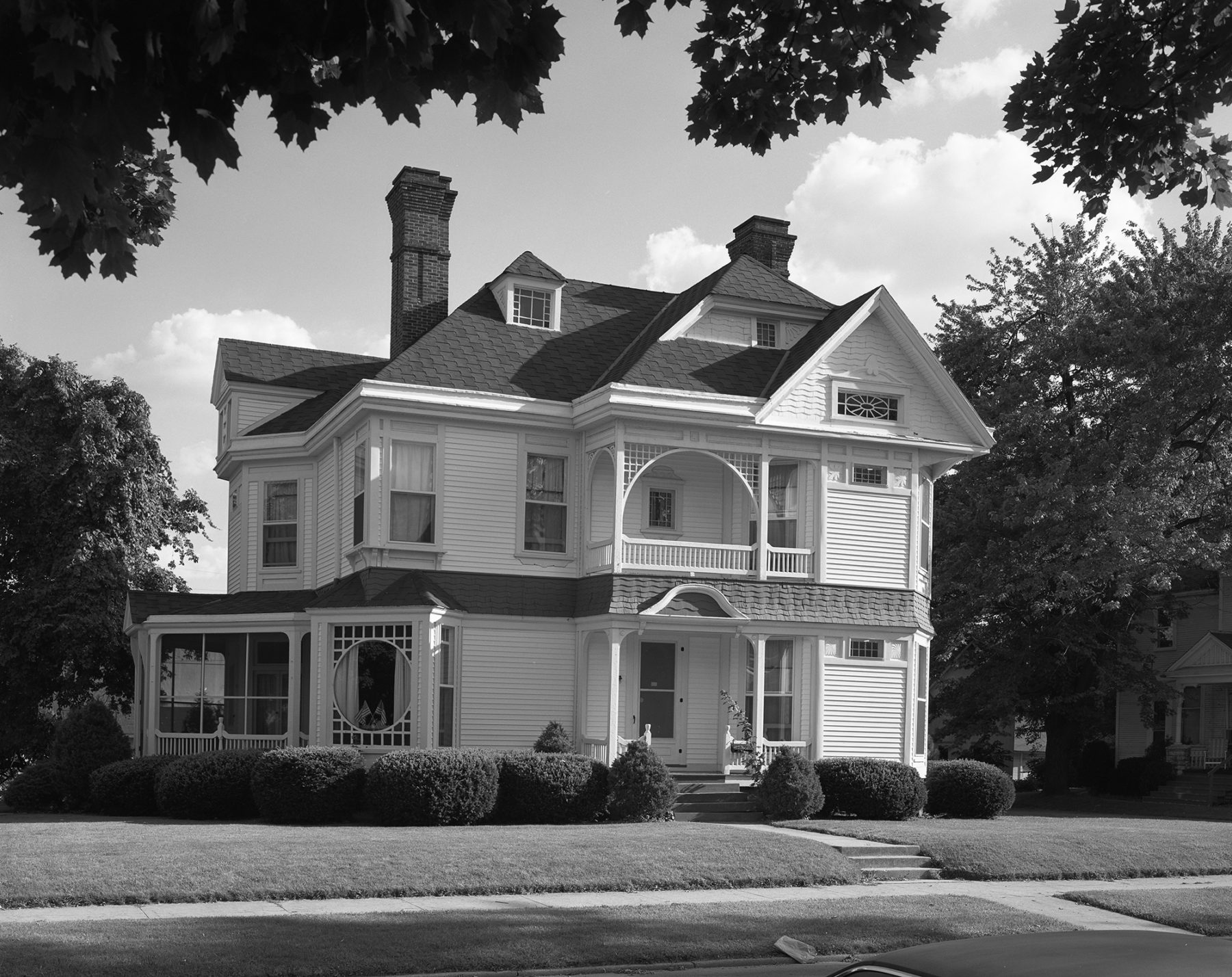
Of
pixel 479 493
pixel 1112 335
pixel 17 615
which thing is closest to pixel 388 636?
pixel 479 493

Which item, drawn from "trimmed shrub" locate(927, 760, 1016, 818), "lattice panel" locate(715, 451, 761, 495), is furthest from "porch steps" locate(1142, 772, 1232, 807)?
"lattice panel" locate(715, 451, 761, 495)

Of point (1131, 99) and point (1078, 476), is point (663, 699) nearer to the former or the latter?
point (1078, 476)

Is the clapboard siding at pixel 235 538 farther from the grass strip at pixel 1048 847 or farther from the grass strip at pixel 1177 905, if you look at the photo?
the grass strip at pixel 1177 905

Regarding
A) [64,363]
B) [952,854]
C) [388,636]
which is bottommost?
[952,854]

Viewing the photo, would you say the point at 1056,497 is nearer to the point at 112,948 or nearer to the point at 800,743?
the point at 800,743

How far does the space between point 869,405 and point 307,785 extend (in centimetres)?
1240

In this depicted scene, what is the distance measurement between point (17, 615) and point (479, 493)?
14309 millimetres

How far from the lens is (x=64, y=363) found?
34719mm

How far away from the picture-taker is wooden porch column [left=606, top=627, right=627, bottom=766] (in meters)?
24.9

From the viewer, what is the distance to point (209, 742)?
26.4m

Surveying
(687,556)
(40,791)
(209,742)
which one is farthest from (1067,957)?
(209,742)

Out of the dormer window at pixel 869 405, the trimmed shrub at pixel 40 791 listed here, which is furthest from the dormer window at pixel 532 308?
the trimmed shrub at pixel 40 791

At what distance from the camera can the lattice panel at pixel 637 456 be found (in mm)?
25766

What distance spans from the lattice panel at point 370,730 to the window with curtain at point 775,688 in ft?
20.6
